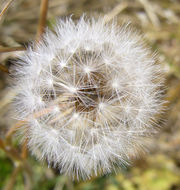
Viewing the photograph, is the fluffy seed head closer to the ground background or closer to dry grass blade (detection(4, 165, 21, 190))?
dry grass blade (detection(4, 165, 21, 190))

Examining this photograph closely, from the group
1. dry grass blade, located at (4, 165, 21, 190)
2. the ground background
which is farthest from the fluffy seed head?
the ground background

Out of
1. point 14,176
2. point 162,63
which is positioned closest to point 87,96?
point 14,176

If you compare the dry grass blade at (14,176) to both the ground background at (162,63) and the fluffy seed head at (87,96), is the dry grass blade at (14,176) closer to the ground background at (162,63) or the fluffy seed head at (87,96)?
the ground background at (162,63)

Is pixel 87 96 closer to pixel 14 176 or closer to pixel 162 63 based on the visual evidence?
pixel 14 176

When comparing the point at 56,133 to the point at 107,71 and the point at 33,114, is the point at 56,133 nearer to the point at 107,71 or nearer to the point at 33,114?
the point at 33,114

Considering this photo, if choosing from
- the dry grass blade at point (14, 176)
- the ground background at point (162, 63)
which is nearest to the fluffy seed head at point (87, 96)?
the dry grass blade at point (14, 176)
